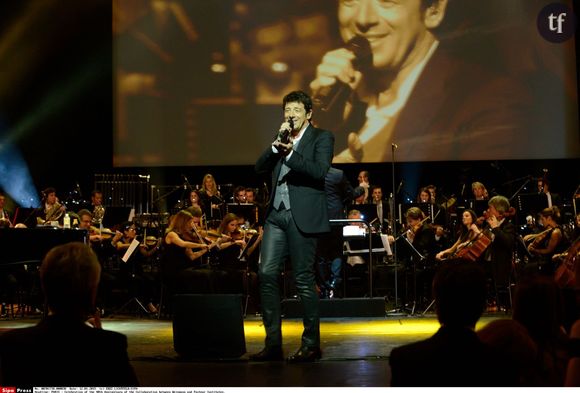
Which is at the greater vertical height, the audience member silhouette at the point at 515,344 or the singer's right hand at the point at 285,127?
the singer's right hand at the point at 285,127

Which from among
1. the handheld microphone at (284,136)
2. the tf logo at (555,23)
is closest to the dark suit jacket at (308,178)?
the handheld microphone at (284,136)

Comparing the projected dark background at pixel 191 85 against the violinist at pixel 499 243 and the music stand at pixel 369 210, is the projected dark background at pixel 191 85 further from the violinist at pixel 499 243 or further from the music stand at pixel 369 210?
the violinist at pixel 499 243

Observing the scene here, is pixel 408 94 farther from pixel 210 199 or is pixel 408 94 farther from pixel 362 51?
pixel 210 199

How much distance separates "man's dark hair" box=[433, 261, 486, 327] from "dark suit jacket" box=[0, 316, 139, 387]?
0.94m

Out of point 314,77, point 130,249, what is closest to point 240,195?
point 314,77

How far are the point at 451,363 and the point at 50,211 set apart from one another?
10.4 meters

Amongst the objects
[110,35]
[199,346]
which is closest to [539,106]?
[110,35]

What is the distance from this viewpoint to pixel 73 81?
14414 mm

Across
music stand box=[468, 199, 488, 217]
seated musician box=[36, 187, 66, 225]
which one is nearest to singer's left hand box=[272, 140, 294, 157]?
music stand box=[468, 199, 488, 217]

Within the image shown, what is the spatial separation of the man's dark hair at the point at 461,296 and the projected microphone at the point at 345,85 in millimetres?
10740

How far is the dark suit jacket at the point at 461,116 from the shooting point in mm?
12867

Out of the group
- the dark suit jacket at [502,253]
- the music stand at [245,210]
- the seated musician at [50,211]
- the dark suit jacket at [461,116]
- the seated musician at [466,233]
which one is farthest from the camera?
the dark suit jacket at [461,116]

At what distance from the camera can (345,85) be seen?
13195mm

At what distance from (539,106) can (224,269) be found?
5681 mm
